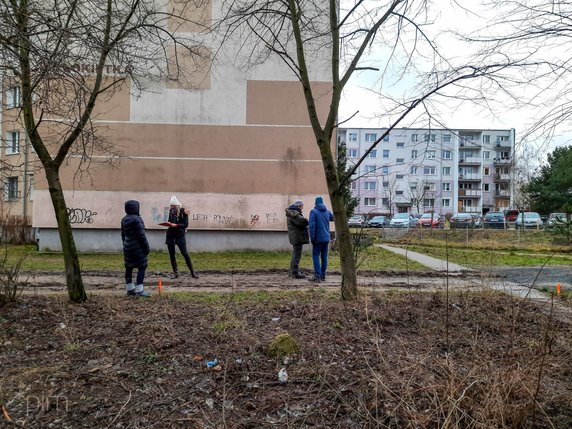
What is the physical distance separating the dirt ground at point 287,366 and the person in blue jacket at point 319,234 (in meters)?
3.84

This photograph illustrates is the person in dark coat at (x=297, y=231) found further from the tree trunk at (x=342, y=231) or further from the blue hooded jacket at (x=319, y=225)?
the tree trunk at (x=342, y=231)

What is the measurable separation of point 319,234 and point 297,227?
3.01 feet

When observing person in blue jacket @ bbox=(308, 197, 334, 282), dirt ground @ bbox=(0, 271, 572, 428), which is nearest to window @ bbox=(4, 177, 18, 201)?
dirt ground @ bbox=(0, 271, 572, 428)

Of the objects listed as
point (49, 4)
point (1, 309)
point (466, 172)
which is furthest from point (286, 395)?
point (466, 172)

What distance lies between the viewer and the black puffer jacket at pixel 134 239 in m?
7.59

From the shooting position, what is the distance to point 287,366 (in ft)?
12.5

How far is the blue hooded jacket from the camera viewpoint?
31.7 feet

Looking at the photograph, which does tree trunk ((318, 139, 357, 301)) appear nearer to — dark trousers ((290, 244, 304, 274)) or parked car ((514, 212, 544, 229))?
dark trousers ((290, 244, 304, 274))

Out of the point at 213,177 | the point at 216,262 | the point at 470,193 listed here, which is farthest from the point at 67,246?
the point at 470,193

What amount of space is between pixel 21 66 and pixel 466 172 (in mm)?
84264

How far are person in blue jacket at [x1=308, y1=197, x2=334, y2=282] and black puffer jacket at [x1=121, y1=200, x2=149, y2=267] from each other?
12.1ft

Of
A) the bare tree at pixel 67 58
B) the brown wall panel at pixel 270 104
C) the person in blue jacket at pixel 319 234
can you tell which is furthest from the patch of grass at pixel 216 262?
the brown wall panel at pixel 270 104

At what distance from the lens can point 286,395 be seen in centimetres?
337

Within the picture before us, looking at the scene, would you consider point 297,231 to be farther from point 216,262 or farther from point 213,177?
point 213,177
